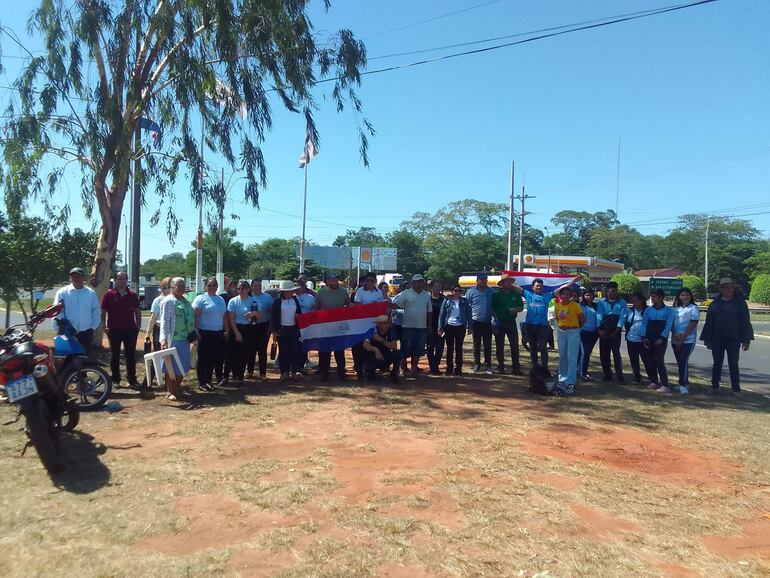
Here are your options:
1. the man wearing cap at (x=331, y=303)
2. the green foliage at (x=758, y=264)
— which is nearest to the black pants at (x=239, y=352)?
the man wearing cap at (x=331, y=303)

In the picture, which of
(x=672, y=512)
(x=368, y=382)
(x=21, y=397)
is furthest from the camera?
(x=368, y=382)

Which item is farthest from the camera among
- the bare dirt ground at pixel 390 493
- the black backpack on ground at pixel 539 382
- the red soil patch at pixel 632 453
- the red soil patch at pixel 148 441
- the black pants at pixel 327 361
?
the black pants at pixel 327 361

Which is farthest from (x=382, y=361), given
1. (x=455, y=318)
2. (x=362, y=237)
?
(x=362, y=237)

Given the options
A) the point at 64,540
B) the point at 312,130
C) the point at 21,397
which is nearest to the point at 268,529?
the point at 64,540

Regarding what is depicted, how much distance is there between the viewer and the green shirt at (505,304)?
9945 millimetres

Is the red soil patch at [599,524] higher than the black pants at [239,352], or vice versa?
the black pants at [239,352]

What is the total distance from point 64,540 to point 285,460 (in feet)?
6.44

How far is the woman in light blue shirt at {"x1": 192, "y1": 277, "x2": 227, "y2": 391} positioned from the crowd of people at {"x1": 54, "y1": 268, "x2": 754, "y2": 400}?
14 mm

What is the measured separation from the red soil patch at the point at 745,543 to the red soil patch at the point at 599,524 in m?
0.46

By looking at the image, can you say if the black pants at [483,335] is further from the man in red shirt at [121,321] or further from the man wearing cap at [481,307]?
the man in red shirt at [121,321]

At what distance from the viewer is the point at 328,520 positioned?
401 cm

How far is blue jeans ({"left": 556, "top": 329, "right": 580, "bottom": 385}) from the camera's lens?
8523mm

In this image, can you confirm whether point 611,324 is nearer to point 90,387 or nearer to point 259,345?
point 259,345

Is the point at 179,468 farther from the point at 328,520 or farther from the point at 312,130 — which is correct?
the point at 312,130
